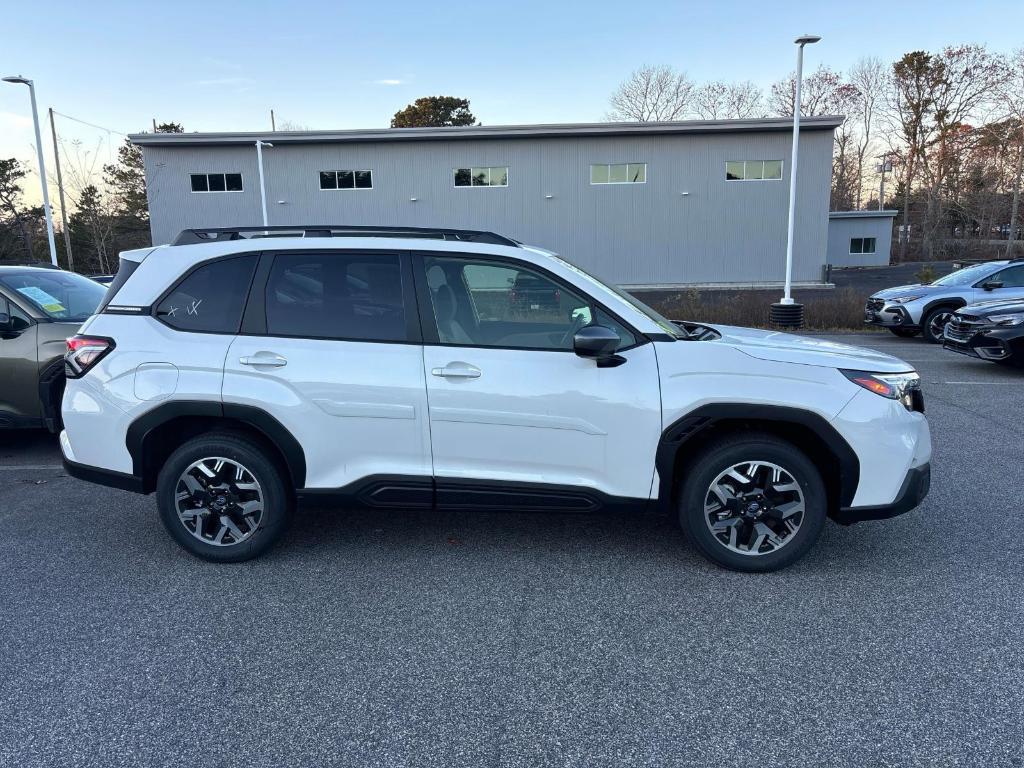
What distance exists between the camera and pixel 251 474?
396 cm

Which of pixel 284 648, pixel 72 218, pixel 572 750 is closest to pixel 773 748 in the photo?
pixel 572 750

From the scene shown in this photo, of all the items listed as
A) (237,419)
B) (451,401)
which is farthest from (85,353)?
(451,401)

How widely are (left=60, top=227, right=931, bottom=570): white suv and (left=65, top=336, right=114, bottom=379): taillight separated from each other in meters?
0.01

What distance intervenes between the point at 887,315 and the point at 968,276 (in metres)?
1.66

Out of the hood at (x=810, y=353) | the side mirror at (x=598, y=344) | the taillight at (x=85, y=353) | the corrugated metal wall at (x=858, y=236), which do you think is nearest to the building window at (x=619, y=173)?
the corrugated metal wall at (x=858, y=236)

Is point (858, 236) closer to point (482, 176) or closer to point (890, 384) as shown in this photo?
point (482, 176)

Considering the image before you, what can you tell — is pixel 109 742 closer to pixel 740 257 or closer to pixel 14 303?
pixel 14 303

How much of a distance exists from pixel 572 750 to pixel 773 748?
28.1 inches

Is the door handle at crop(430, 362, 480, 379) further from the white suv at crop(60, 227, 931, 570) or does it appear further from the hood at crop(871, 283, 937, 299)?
the hood at crop(871, 283, 937, 299)

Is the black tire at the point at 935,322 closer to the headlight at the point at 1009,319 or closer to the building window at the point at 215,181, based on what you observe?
the headlight at the point at 1009,319

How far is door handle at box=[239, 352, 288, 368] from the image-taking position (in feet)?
12.7

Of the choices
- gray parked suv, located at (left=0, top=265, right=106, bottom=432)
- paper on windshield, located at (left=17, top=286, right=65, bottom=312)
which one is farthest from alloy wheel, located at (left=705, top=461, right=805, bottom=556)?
paper on windshield, located at (left=17, top=286, right=65, bottom=312)

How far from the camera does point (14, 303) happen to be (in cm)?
614

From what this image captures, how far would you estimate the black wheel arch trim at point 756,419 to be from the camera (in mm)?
3670
